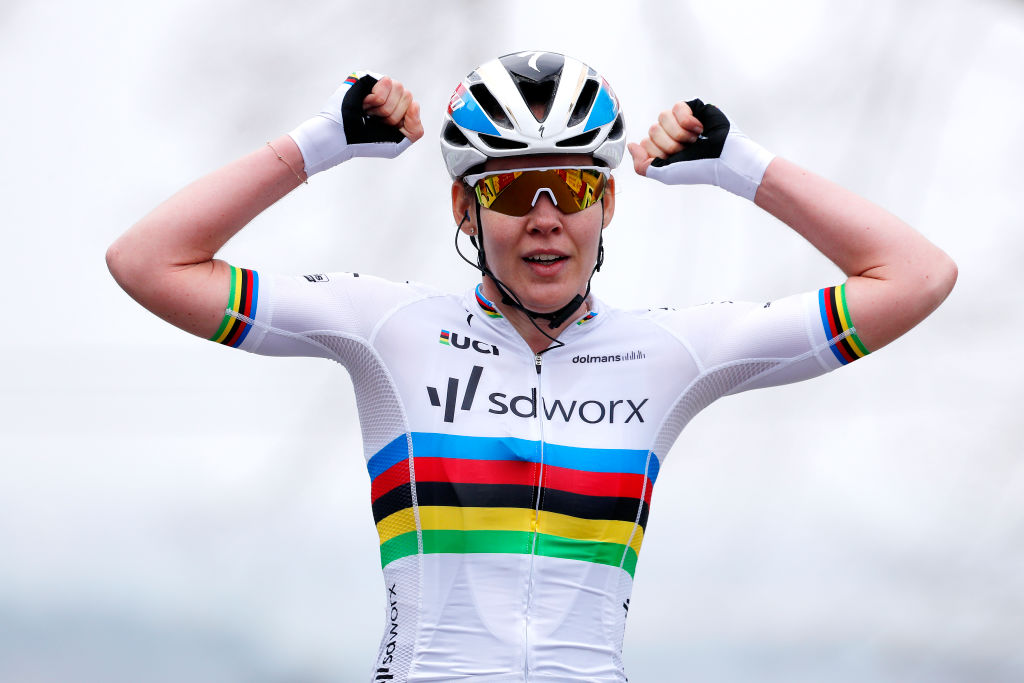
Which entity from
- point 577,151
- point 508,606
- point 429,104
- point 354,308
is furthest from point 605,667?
point 429,104

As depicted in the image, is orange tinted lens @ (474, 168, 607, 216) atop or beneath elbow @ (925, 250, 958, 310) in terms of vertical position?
atop

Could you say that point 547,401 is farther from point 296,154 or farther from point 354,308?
point 296,154

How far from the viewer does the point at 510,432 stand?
147 inches

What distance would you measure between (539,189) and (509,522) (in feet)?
3.48

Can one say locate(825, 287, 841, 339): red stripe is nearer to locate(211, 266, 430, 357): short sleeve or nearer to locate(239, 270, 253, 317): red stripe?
locate(211, 266, 430, 357): short sleeve

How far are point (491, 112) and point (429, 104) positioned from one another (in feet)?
12.9

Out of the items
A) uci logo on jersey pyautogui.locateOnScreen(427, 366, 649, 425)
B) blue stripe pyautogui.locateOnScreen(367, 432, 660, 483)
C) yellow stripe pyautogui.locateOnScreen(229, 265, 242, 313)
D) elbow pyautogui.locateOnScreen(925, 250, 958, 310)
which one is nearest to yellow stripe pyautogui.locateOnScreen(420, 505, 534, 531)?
blue stripe pyautogui.locateOnScreen(367, 432, 660, 483)

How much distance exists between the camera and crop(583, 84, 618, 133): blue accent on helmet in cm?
384

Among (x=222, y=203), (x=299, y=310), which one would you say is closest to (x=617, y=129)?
(x=299, y=310)

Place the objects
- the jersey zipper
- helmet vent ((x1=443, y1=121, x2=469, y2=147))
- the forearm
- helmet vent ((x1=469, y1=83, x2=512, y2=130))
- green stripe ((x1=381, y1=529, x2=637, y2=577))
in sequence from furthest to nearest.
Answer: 1. helmet vent ((x1=443, y1=121, x2=469, y2=147))
2. helmet vent ((x1=469, y1=83, x2=512, y2=130))
3. the forearm
4. green stripe ((x1=381, y1=529, x2=637, y2=577))
5. the jersey zipper

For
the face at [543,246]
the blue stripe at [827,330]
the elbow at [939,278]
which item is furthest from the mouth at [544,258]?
the elbow at [939,278]

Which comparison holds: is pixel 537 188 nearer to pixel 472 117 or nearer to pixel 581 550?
pixel 472 117

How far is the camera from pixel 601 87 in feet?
13.1

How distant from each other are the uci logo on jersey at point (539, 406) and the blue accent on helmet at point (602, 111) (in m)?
0.89
